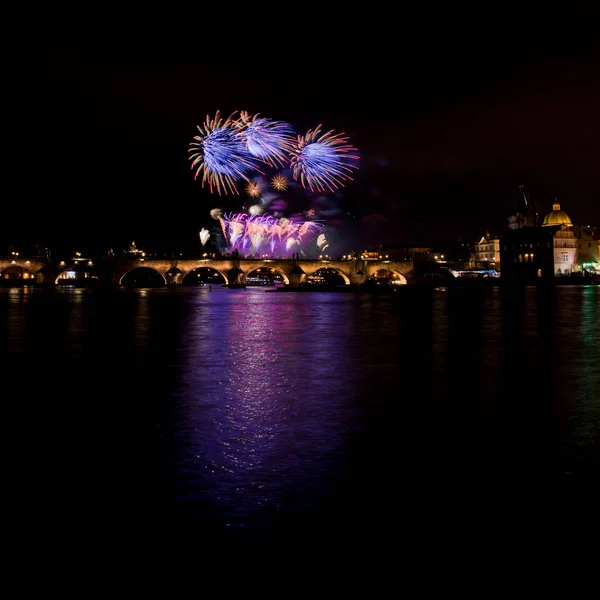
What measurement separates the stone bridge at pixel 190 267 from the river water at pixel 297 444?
99.1 meters

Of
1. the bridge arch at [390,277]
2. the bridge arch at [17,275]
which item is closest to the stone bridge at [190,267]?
the bridge arch at [17,275]

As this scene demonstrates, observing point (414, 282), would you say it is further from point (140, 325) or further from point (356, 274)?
point (140, 325)

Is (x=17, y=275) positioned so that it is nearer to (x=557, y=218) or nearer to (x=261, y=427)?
(x=557, y=218)

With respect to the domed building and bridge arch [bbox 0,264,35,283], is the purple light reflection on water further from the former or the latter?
the domed building

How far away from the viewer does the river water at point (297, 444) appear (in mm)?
6141

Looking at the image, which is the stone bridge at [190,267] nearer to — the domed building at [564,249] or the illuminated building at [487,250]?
the domed building at [564,249]

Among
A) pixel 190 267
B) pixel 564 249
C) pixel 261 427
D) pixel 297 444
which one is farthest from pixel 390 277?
pixel 297 444

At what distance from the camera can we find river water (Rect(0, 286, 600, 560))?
6141 millimetres

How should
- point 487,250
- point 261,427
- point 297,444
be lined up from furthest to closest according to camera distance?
point 487,250
point 261,427
point 297,444

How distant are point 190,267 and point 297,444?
11343 centimetres

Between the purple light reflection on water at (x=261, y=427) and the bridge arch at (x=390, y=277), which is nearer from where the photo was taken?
the purple light reflection on water at (x=261, y=427)

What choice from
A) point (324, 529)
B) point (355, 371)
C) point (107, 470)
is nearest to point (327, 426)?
point (107, 470)

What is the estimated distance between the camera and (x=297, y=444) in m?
8.83

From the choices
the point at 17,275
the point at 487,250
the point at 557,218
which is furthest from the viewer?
the point at 487,250
